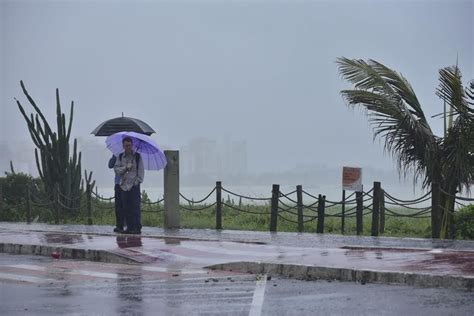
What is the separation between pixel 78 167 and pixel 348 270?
14.6 meters

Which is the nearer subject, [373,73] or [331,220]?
[373,73]

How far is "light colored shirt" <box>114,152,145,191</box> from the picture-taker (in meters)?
14.9

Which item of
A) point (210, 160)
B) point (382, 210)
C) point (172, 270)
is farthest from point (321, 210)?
point (210, 160)

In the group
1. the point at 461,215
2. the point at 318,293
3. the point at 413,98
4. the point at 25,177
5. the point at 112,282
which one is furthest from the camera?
the point at 25,177

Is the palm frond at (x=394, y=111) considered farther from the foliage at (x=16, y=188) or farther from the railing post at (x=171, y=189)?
the foliage at (x=16, y=188)

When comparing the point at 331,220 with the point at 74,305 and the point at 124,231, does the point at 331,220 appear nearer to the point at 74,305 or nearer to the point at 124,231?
the point at 124,231

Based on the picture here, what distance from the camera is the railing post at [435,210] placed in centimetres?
1441

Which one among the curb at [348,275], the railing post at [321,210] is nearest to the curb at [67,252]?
the curb at [348,275]

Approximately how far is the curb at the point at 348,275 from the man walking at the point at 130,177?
4590 mm

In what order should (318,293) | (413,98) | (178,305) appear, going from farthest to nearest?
(413,98) → (318,293) → (178,305)

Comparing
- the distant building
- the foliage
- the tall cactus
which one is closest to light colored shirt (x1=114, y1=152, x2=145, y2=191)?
the tall cactus

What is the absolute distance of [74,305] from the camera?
7785mm

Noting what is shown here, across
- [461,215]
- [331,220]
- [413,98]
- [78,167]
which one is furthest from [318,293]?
[78,167]

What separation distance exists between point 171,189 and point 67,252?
4.28 meters
